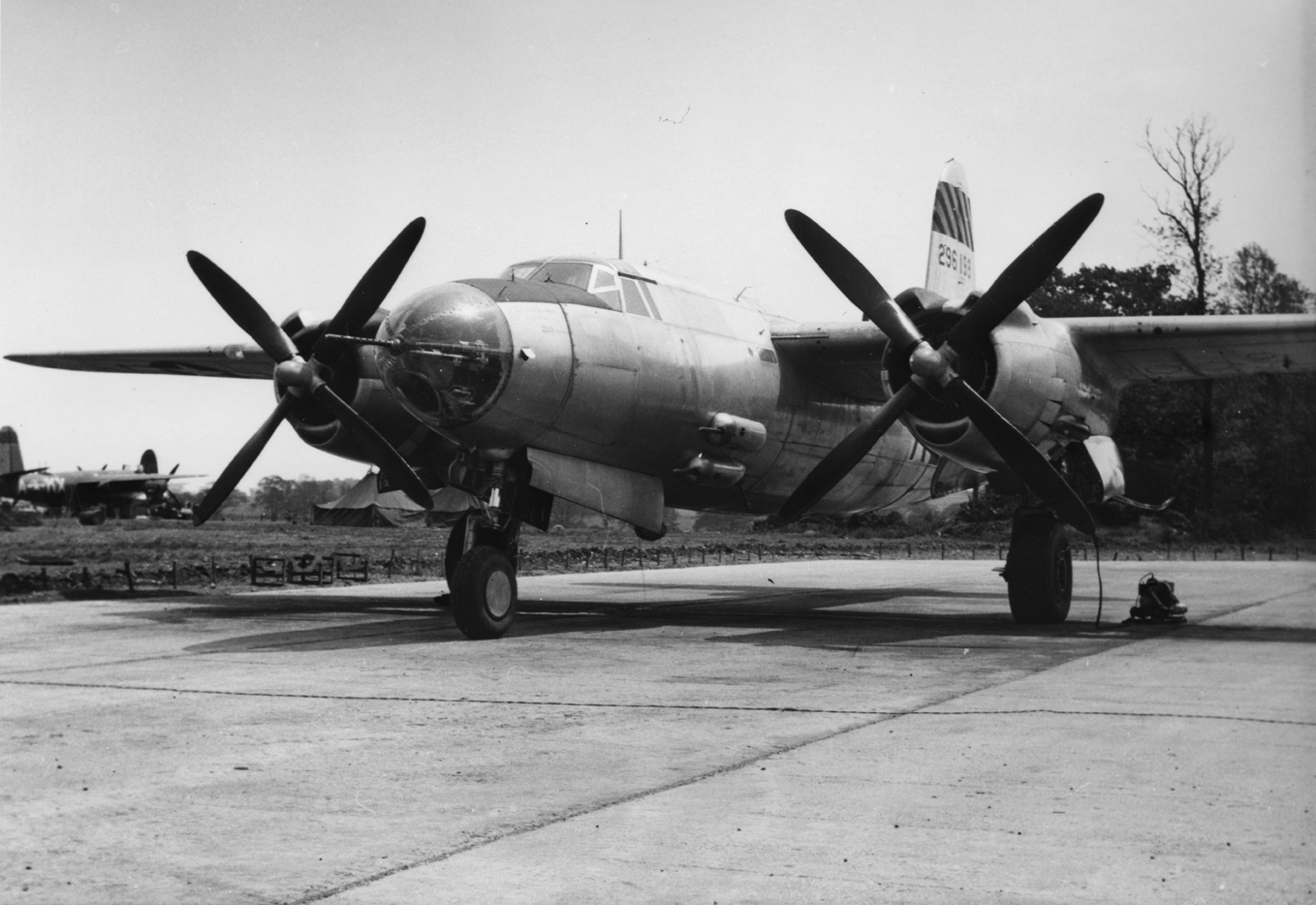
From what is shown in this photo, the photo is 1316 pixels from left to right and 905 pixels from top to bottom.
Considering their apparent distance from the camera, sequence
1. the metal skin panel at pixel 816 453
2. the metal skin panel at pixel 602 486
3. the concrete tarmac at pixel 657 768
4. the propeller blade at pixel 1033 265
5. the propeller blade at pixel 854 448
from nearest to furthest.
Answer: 1. the concrete tarmac at pixel 657 768
2. the propeller blade at pixel 1033 265
3. the propeller blade at pixel 854 448
4. the metal skin panel at pixel 602 486
5. the metal skin panel at pixel 816 453

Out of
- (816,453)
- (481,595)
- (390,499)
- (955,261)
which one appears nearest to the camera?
(481,595)

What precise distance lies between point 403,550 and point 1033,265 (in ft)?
116

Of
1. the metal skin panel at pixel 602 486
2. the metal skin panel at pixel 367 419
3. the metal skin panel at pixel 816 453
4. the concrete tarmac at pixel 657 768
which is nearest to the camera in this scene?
the concrete tarmac at pixel 657 768

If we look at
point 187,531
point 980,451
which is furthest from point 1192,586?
point 187,531

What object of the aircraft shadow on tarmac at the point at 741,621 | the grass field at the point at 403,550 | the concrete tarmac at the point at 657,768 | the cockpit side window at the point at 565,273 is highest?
the cockpit side window at the point at 565,273

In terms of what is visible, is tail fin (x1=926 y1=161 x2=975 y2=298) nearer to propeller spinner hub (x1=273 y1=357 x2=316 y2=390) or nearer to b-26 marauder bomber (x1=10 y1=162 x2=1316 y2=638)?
b-26 marauder bomber (x1=10 y1=162 x2=1316 y2=638)

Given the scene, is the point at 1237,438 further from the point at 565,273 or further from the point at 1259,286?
the point at 565,273

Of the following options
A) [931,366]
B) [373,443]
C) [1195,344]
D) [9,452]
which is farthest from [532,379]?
[9,452]

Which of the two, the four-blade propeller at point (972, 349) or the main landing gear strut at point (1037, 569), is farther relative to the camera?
the main landing gear strut at point (1037, 569)

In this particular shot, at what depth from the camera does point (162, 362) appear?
73.3 ft

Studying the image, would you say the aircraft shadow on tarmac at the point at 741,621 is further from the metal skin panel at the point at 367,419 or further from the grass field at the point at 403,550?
the grass field at the point at 403,550

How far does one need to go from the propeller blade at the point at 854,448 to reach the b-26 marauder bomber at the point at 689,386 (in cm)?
3

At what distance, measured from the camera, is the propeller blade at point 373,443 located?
15664 mm

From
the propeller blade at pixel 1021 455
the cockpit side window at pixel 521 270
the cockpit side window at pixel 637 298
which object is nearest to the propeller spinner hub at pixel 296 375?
the cockpit side window at pixel 521 270
